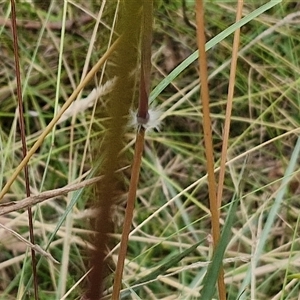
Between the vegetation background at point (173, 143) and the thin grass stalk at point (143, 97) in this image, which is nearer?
the thin grass stalk at point (143, 97)

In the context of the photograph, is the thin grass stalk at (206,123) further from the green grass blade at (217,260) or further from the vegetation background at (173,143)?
the vegetation background at (173,143)

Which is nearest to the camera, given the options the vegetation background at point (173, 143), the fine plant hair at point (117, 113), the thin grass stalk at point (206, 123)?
the fine plant hair at point (117, 113)

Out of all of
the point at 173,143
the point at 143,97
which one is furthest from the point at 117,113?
the point at 173,143

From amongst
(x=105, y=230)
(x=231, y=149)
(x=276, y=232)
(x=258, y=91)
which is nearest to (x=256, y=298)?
(x=276, y=232)

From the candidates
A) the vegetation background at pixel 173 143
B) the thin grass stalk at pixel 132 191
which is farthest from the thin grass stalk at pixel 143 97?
the vegetation background at pixel 173 143

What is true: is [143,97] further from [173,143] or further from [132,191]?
[173,143]

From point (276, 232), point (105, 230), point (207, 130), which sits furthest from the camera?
point (276, 232)

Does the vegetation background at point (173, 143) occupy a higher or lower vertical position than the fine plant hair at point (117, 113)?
lower

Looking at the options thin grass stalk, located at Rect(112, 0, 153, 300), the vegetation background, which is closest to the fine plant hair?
thin grass stalk, located at Rect(112, 0, 153, 300)

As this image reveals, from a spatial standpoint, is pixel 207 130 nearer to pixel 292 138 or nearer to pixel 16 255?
pixel 16 255
